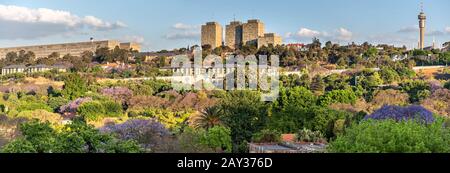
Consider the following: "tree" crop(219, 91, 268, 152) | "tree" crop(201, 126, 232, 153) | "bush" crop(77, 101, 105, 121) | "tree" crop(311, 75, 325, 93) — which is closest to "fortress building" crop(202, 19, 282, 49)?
"tree" crop(311, 75, 325, 93)

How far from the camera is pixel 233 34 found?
67.1 metres

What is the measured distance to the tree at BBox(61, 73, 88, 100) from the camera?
35125 millimetres

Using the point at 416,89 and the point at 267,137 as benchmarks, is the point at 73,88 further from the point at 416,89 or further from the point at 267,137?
the point at 416,89

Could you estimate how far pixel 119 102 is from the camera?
33031 mm

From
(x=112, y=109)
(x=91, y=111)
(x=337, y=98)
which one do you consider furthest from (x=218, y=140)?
(x=337, y=98)

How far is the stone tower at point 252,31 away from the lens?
65.0m

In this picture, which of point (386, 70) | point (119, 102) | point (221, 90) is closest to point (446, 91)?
point (386, 70)

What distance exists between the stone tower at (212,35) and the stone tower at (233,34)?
1108 millimetres

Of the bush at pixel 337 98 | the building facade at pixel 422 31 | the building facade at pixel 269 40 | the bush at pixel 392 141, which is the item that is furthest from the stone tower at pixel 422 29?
the bush at pixel 392 141

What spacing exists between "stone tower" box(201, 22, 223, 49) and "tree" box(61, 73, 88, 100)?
29.2 meters

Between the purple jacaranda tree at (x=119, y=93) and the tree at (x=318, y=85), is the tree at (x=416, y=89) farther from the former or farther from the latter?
the purple jacaranda tree at (x=119, y=93)
